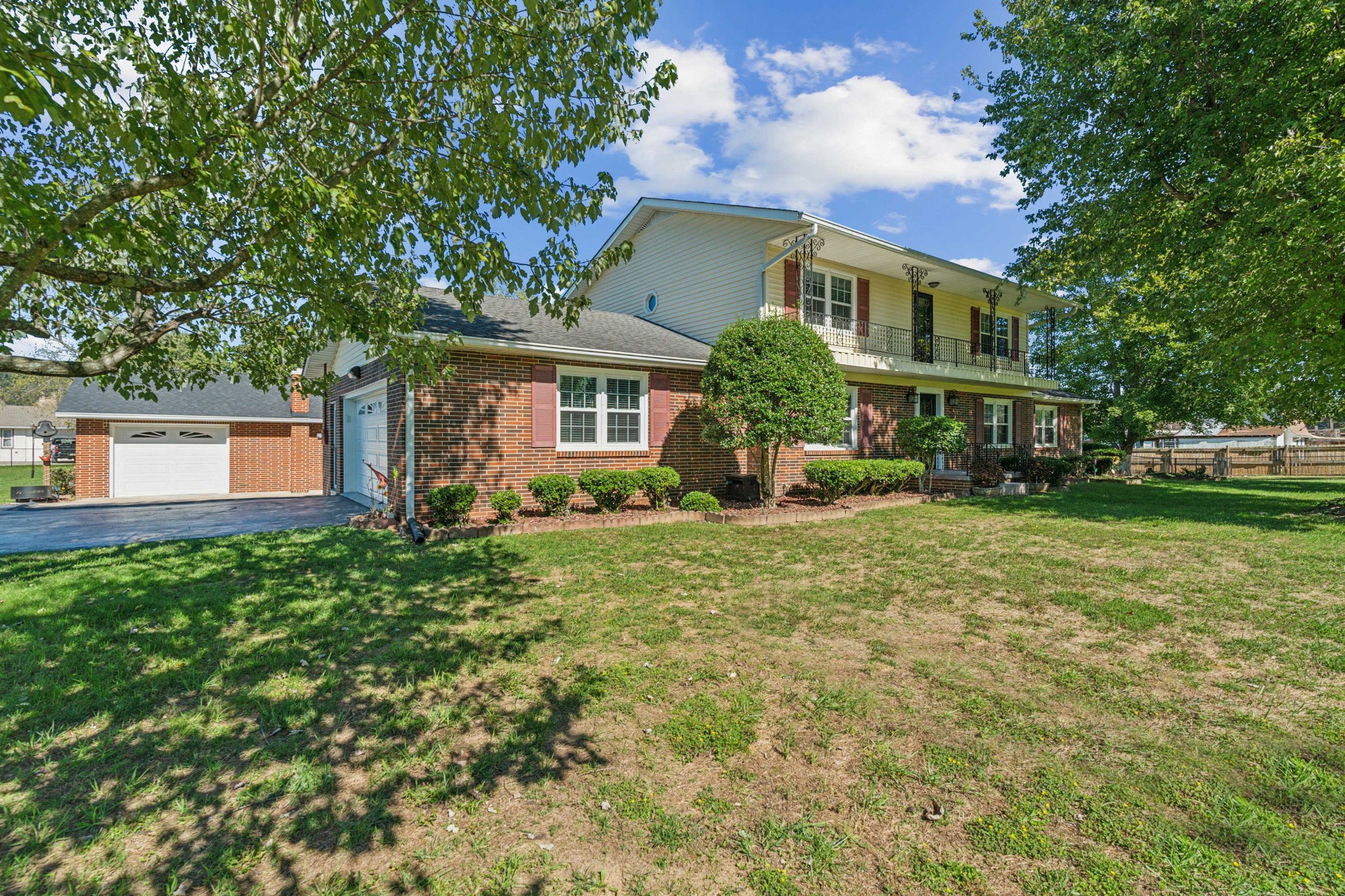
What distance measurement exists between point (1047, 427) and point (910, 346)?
1060 centimetres

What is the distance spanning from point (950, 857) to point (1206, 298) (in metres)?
14.8

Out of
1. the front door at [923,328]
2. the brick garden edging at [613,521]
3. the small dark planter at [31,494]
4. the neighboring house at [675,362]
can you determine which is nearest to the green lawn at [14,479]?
the small dark planter at [31,494]

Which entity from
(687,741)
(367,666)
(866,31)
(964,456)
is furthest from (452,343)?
(964,456)

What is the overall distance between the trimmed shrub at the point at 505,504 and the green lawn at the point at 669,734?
3142mm

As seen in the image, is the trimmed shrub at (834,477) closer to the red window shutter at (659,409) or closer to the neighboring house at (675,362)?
the neighboring house at (675,362)

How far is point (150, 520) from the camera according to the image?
10.4 m

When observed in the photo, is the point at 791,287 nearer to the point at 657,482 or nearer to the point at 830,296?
the point at 830,296

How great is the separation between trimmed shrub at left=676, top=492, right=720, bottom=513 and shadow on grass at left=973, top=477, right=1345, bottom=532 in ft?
20.3

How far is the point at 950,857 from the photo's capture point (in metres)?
2.18

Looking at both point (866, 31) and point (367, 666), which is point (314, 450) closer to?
point (367, 666)

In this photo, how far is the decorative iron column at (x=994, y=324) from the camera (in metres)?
17.0

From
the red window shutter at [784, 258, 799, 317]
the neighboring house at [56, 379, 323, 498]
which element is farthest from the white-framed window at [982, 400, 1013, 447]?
the neighboring house at [56, 379, 323, 498]

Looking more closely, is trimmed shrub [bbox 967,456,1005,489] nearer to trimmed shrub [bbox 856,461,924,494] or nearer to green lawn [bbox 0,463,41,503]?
trimmed shrub [bbox 856,461,924,494]

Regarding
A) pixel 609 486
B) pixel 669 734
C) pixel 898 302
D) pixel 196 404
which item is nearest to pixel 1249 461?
pixel 898 302
